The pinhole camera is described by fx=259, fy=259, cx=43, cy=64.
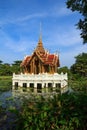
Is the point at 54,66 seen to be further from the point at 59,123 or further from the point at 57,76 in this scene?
the point at 59,123

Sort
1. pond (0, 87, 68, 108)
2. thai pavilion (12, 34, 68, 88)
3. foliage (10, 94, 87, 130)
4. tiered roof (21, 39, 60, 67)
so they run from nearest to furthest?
foliage (10, 94, 87, 130) → pond (0, 87, 68, 108) → thai pavilion (12, 34, 68, 88) → tiered roof (21, 39, 60, 67)

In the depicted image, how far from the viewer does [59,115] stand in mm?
7727

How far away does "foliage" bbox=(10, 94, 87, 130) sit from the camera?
7.52 metres

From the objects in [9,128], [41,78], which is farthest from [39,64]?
[9,128]

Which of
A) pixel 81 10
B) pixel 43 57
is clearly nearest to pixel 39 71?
pixel 43 57

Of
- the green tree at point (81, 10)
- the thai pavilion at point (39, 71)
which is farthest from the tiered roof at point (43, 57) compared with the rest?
the green tree at point (81, 10)

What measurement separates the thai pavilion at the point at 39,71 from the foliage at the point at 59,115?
80.2ft

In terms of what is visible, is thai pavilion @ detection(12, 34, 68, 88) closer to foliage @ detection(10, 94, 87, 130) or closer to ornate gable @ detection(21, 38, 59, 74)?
ornate gable @ detection(21, 38, 59, 74)

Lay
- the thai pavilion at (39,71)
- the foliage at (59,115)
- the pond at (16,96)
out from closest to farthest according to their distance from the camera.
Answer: the foliage at (59,115)
the pond at (16,96)
the thai pavilion at (39,71)

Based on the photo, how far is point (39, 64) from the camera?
37969mm

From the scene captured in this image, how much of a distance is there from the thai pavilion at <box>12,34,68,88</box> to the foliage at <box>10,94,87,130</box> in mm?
24432

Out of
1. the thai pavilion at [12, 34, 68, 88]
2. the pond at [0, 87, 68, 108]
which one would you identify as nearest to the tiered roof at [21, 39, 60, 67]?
the thai pavilion at [12, 34, 68, 88]

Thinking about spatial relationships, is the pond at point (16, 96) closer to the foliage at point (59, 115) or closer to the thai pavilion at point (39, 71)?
the foliage at point (59, 115)

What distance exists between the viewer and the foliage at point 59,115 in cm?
752
